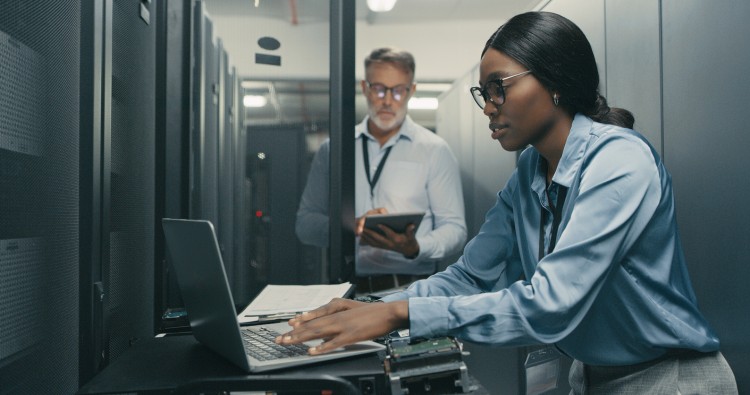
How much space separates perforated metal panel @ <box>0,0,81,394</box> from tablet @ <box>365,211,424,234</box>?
3.20ft

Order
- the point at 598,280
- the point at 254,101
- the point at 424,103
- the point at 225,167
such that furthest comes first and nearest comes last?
1. the point at 424,103
2. the point at 225,167
3. the point at 254,101
4. the point at 598,280

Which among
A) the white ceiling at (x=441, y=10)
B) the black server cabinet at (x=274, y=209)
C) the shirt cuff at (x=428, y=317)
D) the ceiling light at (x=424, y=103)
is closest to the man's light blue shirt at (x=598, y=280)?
the shirt cuff at (x=428, y=317)

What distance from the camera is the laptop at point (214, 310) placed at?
32.8 inches

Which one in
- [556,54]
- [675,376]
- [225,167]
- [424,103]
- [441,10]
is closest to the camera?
[675,376]

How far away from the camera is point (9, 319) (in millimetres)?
928

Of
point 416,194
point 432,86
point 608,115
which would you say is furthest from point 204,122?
point 432,86

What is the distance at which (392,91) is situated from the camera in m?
2.55

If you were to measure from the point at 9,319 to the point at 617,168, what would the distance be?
40.7 inches

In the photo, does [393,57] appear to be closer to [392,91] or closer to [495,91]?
[392,91]

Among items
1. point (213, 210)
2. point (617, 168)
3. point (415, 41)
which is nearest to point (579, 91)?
point (617, 168)

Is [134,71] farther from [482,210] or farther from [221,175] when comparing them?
[482,210]

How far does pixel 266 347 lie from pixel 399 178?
164 cm

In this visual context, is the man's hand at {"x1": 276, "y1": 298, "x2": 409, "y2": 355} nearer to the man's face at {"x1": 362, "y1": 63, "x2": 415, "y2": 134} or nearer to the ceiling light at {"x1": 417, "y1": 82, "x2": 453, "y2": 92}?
the man's face at {"x1": 362, "y1": 63, "x2": 415, "y2": 134}

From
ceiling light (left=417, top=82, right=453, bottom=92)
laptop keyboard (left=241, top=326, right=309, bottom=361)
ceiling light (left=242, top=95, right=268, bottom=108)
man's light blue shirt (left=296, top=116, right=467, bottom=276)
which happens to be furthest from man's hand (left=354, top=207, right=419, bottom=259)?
ceiling light (left=417, top=82, right=453, bottom=92)
